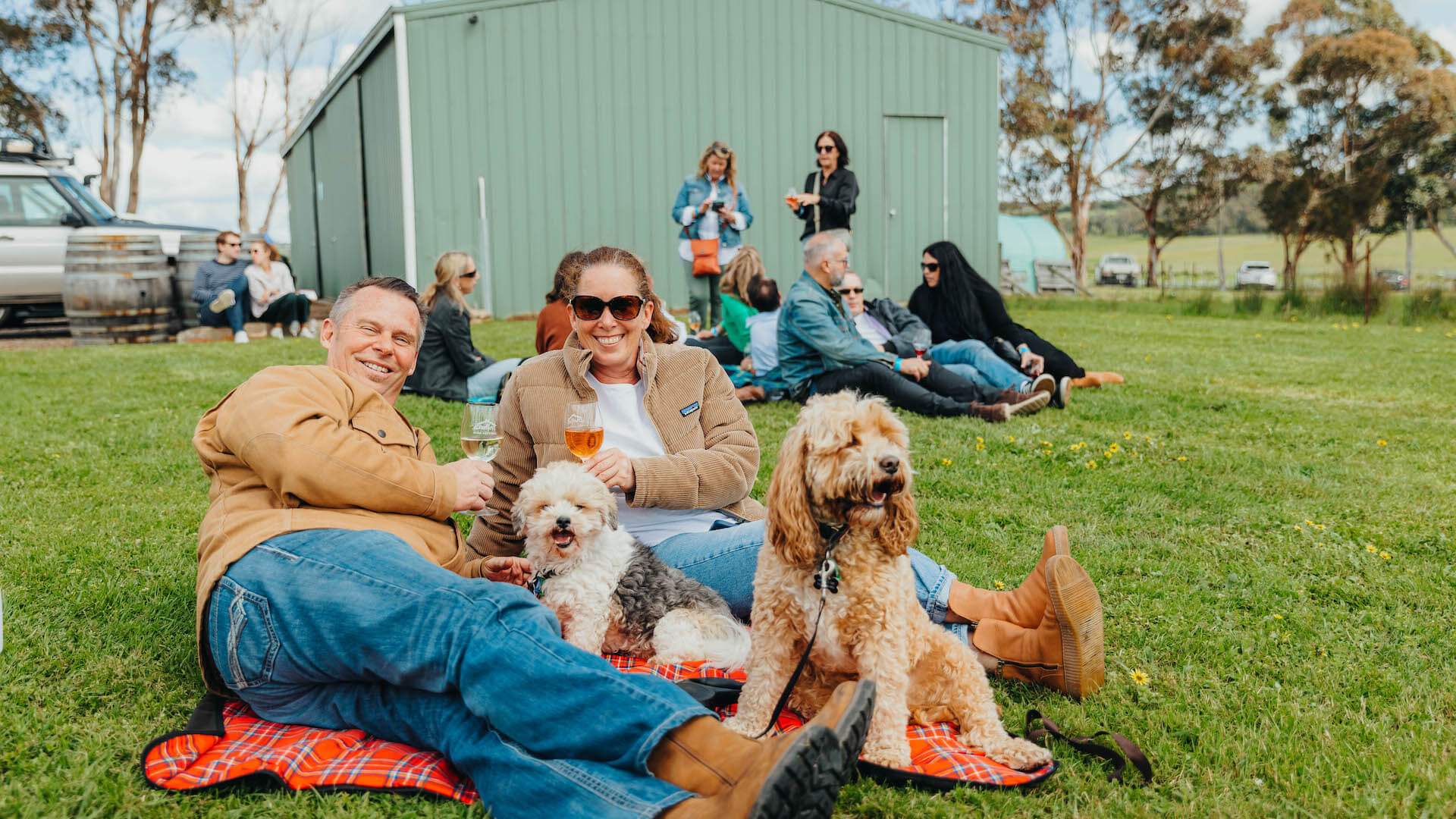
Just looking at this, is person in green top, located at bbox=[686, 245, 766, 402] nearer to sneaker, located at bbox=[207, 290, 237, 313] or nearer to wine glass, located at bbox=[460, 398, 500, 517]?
wine glass, located at bbox=[460, 398, 500, 517]

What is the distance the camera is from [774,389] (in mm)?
9258

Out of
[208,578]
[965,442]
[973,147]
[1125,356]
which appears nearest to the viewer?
[208,578]

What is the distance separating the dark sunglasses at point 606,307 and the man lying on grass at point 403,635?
0.60 meters

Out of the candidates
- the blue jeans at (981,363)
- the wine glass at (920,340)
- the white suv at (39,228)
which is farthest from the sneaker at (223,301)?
the blue jeans at (981,363)

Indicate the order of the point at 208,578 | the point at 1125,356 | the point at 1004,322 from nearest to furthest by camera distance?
the point at 208,578 → the point at 1004,322 → the point at 1125,356

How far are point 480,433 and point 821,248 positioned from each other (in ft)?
16.9

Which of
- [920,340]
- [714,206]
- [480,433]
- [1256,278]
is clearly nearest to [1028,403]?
[920,340]

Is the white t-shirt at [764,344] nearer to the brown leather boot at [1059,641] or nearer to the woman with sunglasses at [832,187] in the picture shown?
the woman with sunglasses at [832,187]

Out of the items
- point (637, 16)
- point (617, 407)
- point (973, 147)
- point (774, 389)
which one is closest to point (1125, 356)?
point (774, 389)

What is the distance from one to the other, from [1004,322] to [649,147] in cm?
826

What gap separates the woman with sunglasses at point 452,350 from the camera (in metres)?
8.96

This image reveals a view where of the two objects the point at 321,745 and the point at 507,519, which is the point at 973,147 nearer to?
the point at 507,519

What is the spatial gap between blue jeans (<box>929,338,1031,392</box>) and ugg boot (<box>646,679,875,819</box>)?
7.13 m

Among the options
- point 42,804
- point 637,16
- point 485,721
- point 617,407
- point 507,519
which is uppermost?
point 637,16
